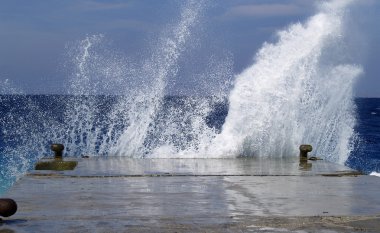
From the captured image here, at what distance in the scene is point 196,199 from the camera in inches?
345

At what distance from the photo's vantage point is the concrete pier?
282 inches

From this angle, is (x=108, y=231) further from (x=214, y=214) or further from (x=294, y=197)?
(x=294, y=197)

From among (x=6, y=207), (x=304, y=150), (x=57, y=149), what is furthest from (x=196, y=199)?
(x=57, y=149)

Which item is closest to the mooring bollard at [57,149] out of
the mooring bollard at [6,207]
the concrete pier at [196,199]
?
the concrete pier at [196,199]

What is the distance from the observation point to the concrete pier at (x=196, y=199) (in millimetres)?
7172

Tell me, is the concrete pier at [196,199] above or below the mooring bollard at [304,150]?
below

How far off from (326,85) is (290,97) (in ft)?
4.37

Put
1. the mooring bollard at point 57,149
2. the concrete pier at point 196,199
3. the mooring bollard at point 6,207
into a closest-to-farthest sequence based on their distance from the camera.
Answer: the mooring bollard at point 6,207, the concrete pier at point 196,199, the mooring bollard at point 57,149

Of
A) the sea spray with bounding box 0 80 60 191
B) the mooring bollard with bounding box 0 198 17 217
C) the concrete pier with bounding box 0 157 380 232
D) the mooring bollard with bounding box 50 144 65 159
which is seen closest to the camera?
the mooring bollard with bounding box 0 198 17 217

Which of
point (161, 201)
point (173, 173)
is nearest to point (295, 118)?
point (173, 173)

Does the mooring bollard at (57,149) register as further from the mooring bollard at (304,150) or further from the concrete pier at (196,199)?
the mooring bollard at (304,150)

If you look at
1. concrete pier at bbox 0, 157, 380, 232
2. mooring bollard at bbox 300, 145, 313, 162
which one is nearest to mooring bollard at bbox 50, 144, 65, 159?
concrete pier at bbox 0, 157, 380, 232

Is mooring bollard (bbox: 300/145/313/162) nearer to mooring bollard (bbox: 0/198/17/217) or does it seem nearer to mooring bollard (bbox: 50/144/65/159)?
mooring bollard (bbox: 50/144/65/159)

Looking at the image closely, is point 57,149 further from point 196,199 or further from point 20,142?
point 20,142
